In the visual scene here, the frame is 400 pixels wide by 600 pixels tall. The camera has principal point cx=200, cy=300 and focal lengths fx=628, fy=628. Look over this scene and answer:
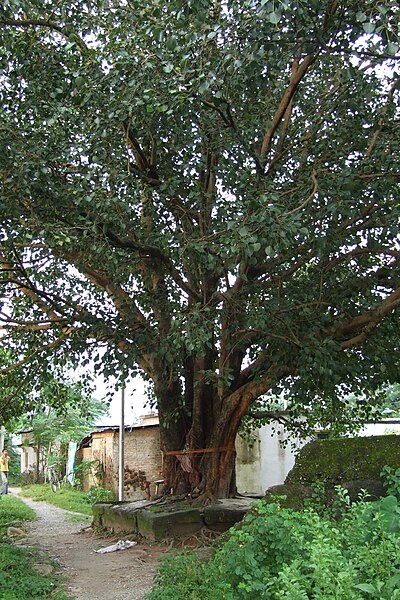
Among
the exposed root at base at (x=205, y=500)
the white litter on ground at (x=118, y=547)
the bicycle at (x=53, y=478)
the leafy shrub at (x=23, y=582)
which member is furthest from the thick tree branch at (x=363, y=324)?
the bicycle at (x=53, y=478)

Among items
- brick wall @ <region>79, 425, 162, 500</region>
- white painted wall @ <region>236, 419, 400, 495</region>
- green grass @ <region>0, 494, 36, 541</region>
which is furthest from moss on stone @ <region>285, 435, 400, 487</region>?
brick wall @ <region>79, 425, 162, 500</region>

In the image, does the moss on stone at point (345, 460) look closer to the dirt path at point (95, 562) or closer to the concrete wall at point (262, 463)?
the dirt path at point (95, 562)

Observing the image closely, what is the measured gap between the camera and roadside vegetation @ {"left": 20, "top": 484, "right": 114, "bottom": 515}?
18219 millimetres

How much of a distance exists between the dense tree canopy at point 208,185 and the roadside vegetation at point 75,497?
30.9 feet

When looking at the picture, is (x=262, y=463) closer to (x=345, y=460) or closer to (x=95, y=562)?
(x=95, y=562)

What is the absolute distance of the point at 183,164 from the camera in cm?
838

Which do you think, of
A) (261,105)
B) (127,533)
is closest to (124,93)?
(261,105)

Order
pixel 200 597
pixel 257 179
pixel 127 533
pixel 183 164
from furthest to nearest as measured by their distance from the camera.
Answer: pixel 127 533 < pixel 183 164 < pixel 257 179 < pixel 200 597

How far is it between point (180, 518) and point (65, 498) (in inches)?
471

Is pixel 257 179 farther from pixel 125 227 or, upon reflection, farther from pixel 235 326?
pixel 235 326

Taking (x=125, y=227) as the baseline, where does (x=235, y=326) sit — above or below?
below

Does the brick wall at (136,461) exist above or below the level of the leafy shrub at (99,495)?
above

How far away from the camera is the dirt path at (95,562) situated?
6.89 m

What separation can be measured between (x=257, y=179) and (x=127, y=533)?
21.2 ft
